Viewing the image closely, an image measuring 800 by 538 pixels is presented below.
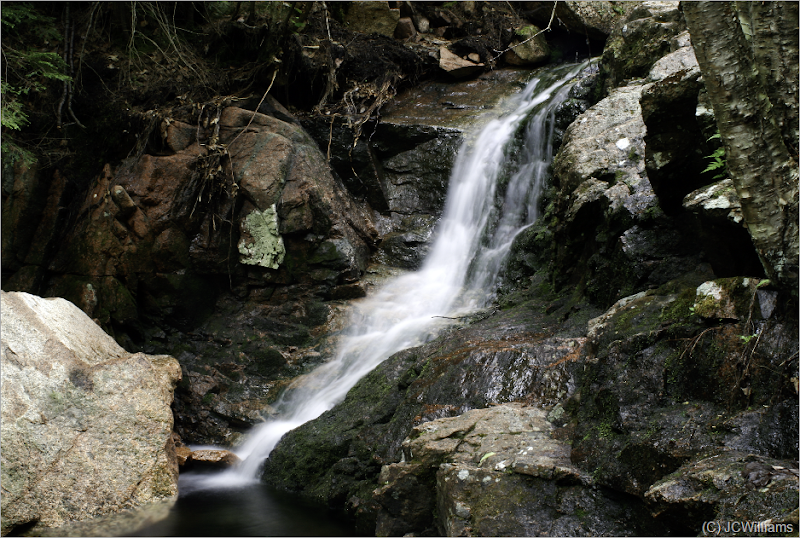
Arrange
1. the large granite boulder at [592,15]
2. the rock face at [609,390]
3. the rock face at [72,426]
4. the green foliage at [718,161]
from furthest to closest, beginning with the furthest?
the large granite boulder at [592,15]
the rock face at [72,426]
the green foliage at [718,161]
the rock face at [609,390]

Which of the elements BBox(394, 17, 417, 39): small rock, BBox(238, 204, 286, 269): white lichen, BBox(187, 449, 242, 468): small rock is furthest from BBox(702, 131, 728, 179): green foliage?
BBox(394, 17, 417, 39): small rock

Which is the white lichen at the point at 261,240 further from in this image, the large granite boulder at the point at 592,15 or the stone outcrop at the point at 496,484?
the large granite boulder at the point at 592,15

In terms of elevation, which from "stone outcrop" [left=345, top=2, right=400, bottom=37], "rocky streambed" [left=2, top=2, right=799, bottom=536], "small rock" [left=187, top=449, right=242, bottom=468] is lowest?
"small rock" [left=187, top=449, right=242, bottom=468]

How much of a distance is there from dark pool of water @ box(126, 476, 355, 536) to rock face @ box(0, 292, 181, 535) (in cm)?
40

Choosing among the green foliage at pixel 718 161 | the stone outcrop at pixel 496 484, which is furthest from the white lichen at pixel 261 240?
the green foliage at pixel 718 161

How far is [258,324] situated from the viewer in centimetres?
870

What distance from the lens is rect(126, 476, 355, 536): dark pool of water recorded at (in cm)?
455

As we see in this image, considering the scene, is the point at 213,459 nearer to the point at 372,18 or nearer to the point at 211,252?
the point at 211,252

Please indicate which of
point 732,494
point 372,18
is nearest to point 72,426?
point 732,494

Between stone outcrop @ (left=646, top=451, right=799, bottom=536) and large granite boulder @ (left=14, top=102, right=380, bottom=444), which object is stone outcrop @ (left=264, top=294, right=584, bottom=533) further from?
large granite boulder @ (left=14, top=102, right=380, bottom=444)

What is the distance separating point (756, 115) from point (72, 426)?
5775 mm

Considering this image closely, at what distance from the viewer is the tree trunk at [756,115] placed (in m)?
2.51

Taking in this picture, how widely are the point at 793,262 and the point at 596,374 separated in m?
1.42

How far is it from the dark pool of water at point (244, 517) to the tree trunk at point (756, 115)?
3.64 meters
